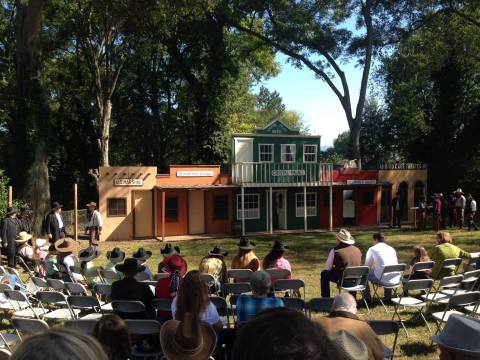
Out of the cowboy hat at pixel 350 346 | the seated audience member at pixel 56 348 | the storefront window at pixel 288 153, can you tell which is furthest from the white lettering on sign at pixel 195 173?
the seated audience member at pixel 56 348

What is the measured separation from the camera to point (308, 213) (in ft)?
88.3

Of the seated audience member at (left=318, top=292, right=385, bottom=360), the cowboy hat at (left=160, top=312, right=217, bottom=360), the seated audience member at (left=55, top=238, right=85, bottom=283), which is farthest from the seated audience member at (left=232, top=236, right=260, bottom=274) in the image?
the seated audience member at (left=318, top=292, right=385, bottom=360)

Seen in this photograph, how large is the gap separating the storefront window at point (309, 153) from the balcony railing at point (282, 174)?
4.02 ft

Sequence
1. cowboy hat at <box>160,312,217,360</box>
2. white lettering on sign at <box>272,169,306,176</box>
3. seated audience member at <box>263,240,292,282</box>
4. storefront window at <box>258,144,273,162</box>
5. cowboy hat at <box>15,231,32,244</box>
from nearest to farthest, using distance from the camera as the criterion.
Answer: cowboy hat at <box>160,312,217,360</box>
seated audience member at <box>263,240,292,282</box>
cowboy hat at <box>15,231,32,244</box>
white lettering on sign at <box>272,169,306,176</box>
storefront window at <box>258,144,273,162</box>

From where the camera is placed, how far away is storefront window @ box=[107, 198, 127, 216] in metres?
22.2

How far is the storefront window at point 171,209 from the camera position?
23.4m

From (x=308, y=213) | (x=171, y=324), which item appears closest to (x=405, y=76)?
(x=308, y=213)

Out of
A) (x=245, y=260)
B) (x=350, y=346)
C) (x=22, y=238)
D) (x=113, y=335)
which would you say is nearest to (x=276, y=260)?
(x=245, y=260)

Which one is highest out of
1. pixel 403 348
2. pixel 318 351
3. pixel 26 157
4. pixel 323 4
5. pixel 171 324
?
pixel 323 4

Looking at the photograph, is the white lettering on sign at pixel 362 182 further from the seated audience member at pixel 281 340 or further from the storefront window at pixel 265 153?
the seated audience member at pixel 281 340

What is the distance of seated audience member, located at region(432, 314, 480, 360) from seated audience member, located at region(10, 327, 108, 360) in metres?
2.00

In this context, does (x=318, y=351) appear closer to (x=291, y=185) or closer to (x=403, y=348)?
(x=403, y=348)

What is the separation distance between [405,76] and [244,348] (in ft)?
128

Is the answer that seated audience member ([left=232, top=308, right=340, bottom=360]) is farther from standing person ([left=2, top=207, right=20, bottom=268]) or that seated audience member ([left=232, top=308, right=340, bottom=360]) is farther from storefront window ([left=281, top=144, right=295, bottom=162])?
storefront window ([left=281, top=144, right=295, bottom=162])
